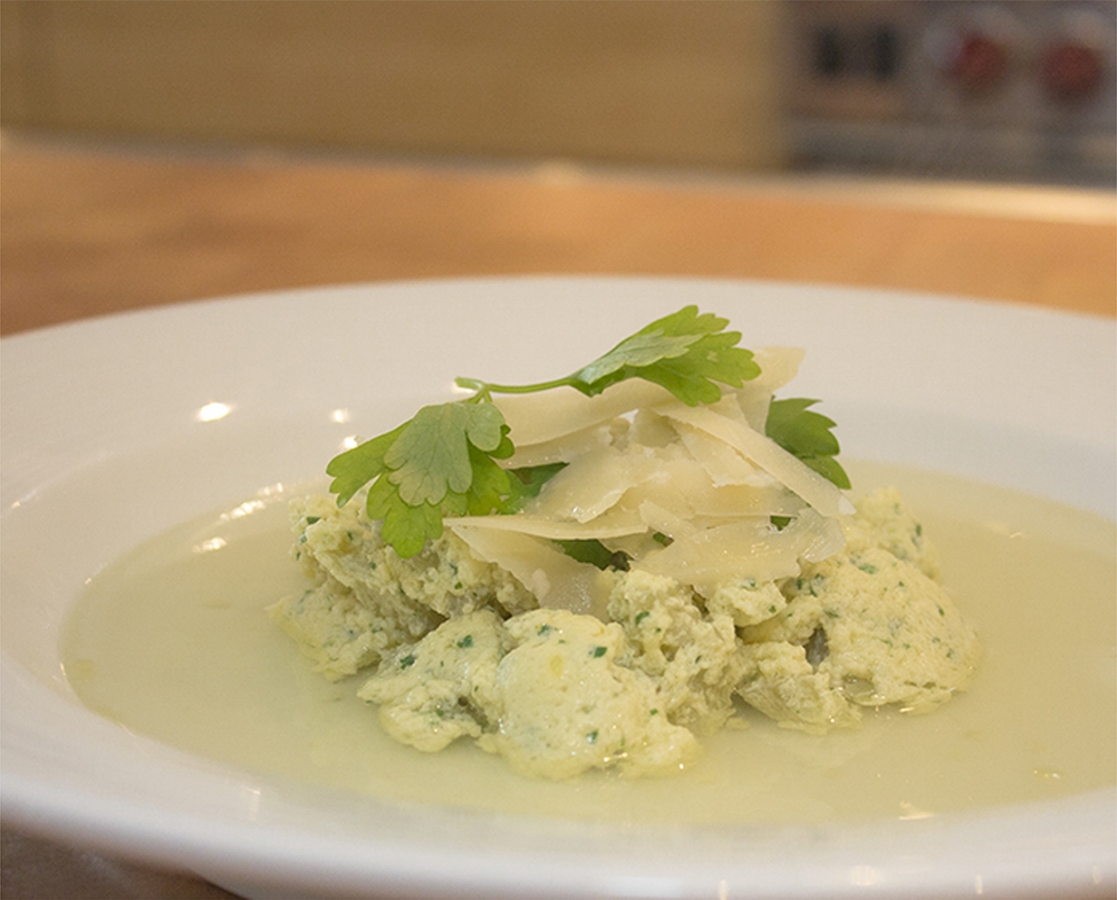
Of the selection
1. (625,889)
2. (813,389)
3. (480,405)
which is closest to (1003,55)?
(813,389)

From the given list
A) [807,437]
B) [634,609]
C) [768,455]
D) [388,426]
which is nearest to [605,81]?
[388,426]

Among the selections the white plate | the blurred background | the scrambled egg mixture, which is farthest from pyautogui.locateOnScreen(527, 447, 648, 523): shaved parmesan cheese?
the blurred background

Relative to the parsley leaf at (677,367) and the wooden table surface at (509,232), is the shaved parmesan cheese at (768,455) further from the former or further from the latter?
the wooden table surface at (509,232)

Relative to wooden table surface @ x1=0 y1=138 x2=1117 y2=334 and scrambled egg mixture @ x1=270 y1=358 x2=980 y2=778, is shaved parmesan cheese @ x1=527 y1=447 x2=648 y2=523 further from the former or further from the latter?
wooden table surface @ x1=0 y1=138 x2=1117 y2=334

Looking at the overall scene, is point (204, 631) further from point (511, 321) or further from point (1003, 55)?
point (1003, 55)

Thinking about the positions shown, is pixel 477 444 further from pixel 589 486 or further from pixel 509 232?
pixel 509 232

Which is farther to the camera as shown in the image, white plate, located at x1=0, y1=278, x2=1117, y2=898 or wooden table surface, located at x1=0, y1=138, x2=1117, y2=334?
wooden table surface, located at x1=0, y1=138, x2=1117, y2=334

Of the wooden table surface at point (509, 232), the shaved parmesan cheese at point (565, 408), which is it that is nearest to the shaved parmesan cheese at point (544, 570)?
the shaved parmesan cheese at point (565, 408)

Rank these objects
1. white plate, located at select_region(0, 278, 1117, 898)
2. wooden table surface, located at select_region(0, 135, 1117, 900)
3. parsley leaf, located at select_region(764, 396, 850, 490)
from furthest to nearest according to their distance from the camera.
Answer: wooden table surface, located at select_region(0, 135, 1117, 900)
parsley leaf, located at select_region(764, 396, 850, 490)
white plate, located at select_region(0, 278, 1117, 898)

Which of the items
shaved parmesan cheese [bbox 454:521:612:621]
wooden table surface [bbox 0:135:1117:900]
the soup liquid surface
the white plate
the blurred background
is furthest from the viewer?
the blurred background
